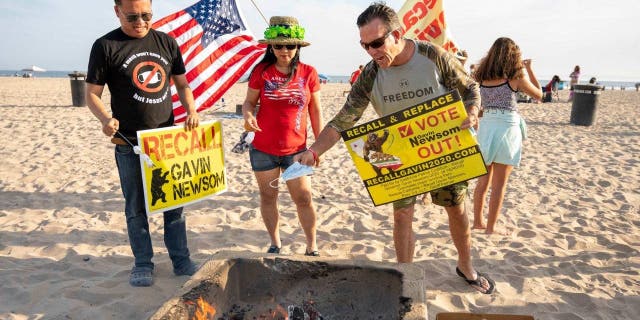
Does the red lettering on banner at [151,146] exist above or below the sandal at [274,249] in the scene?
above

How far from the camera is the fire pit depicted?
7.97ft

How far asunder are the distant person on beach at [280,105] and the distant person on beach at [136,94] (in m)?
0.51

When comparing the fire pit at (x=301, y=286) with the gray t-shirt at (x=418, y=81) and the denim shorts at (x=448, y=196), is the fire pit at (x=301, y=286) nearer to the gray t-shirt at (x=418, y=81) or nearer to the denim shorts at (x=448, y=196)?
the denim shorts at (x=448, y=196)

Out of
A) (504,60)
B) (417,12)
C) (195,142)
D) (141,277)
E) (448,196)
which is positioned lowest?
(141,277)

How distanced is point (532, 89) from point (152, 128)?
3.28 metres

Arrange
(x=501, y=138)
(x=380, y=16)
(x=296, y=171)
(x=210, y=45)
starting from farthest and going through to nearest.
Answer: (x=210, y=45)
(x=501, y=138)
(x=296, y=171)
(x=380, y=16)

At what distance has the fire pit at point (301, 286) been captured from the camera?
7.97 feet

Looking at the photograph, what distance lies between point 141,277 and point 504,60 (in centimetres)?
357

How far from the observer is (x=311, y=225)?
143 inches

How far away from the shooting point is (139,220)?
127 inches

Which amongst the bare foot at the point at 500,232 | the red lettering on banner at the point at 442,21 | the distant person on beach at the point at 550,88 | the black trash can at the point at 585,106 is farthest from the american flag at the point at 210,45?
the distant person on beach at the point at 550,88

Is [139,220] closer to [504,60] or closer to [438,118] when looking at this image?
[438,118]

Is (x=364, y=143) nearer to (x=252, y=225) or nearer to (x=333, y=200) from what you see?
(x=252, y=225)

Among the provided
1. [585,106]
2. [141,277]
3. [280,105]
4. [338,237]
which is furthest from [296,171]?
[585,106]
